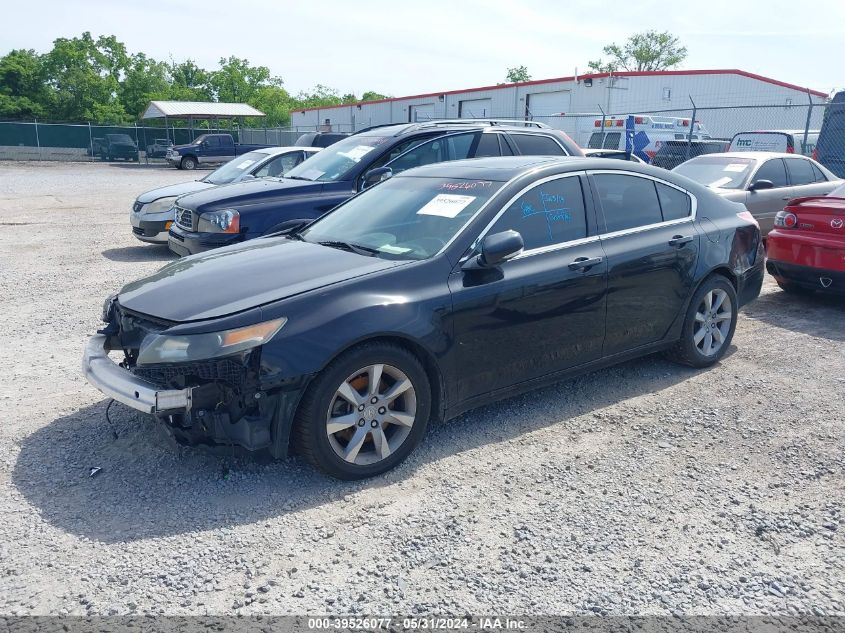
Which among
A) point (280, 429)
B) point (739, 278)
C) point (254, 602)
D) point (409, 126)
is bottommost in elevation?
point (254, 602)

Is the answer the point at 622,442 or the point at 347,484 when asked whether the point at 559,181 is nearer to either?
the point at 622,442

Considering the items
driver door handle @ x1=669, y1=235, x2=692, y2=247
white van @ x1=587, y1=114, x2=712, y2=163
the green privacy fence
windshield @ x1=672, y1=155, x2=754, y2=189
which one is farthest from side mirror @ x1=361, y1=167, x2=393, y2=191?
the green privacy fence

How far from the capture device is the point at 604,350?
492 cm

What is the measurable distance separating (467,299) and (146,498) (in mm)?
2009

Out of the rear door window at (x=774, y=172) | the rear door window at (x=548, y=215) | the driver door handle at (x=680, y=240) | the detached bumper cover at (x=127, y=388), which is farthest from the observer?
the rear door window at (x=774, y=172)

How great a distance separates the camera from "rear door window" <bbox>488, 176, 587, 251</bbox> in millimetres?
4539

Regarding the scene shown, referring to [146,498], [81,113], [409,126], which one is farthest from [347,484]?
[81,113]

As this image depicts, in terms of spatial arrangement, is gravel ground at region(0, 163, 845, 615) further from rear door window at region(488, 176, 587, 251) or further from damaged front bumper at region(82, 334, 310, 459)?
rear door window at region(488, 176, 587, 251)

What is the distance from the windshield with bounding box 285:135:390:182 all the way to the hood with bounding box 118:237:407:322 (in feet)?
12.9

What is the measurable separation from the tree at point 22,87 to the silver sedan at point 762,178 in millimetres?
64897

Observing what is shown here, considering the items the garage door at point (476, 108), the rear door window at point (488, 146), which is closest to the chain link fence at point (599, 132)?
the garage door at point (476, 108)

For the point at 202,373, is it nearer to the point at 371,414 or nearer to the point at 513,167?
the point at 371,414

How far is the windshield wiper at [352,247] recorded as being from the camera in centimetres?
443

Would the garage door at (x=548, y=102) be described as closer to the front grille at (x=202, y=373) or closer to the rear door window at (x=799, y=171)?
the rear door window at (x=799, y=171)
